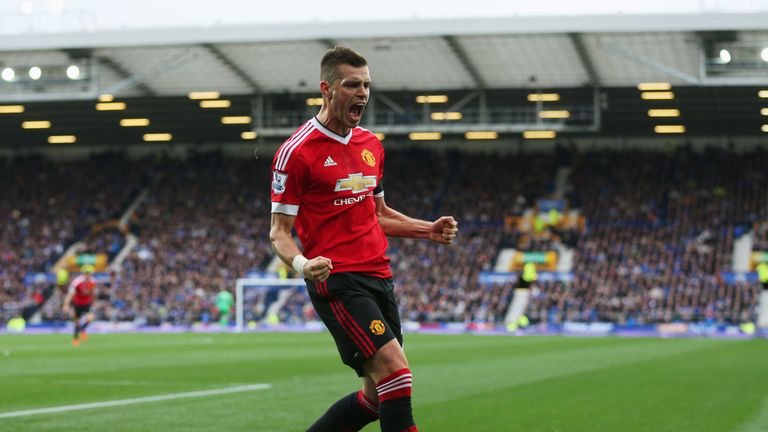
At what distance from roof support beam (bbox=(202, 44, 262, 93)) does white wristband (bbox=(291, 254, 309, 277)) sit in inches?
1287

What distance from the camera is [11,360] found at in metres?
20.3

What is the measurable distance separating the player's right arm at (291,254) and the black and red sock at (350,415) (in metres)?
0.90

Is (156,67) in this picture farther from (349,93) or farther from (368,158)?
(349,93)

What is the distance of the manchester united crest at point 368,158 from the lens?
640cm

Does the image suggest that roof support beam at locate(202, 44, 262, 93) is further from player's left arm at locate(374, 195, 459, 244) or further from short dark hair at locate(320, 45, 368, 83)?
short dark hair at locate(320, 45, 368, 83)

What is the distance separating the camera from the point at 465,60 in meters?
38.5

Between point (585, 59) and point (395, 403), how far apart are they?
33410 mm

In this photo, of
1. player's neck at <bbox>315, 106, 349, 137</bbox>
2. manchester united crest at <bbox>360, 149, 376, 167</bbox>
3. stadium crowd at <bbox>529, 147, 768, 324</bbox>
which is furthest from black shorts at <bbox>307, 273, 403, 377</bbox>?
stadium crowd at <bbox>529, 147, 768, 324</bbox>

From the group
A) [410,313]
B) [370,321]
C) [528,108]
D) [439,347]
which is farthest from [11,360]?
[528,108]

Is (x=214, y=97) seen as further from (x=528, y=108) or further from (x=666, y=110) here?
(x=666, y=110)

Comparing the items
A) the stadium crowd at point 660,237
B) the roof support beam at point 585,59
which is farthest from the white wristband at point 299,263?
the stadium crowd at point 660,237

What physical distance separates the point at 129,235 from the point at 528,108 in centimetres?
1883

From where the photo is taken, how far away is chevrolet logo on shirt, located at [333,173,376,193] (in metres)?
6.22

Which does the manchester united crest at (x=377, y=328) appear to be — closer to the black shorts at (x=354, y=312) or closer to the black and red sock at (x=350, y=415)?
the black shorts at (x=354, y=312)
